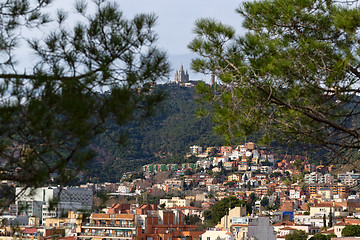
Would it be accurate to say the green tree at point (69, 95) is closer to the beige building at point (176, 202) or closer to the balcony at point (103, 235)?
the balcony at point (103, 235)

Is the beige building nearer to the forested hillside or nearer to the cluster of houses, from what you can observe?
the cluster of houses

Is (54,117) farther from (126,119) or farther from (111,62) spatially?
(111,62)

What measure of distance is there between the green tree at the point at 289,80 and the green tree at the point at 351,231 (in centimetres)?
2800

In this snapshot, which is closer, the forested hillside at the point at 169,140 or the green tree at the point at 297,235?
the green tree at the point at 297,235

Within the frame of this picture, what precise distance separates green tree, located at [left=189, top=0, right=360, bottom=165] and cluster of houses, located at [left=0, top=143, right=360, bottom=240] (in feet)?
2.19

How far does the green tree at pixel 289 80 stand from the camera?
483 cm

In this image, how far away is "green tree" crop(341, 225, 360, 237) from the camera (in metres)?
32.1

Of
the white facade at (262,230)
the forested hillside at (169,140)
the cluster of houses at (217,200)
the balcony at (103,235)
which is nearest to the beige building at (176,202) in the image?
the cluster of houses at (217,200)

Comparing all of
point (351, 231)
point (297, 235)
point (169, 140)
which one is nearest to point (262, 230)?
point (351, 231)

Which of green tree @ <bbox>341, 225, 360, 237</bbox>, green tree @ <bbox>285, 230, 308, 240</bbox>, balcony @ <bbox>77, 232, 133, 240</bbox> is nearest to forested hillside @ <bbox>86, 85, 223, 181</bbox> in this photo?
green tree @ <bbox>285, 230, 308, 240</bbox>

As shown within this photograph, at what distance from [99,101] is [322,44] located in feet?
6.43

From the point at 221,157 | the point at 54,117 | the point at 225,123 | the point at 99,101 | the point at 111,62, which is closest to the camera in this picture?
the point at 54,117

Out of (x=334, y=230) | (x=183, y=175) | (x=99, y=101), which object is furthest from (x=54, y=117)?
(x=183, y=175)

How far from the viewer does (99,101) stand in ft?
13.2
